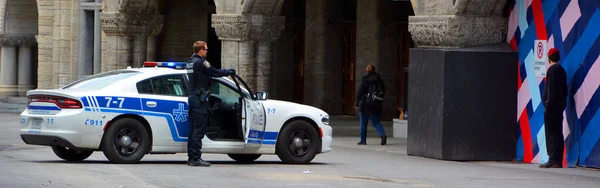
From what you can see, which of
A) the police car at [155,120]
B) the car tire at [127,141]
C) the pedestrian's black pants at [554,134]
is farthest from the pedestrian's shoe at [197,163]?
the pedestrian's black pants at [554,134]

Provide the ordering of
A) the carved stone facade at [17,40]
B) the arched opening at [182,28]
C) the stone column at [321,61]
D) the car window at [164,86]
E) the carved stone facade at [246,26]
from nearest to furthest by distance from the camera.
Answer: the car window at [164,86], the carved stone facade at [246,26], the stone column at [321,61], the arched opening at [182,28], the carved stone facade at [17,40]

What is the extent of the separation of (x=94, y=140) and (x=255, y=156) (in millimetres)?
2511

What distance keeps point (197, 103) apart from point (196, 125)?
0.25m

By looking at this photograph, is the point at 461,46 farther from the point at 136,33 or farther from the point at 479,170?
the point at 136,33

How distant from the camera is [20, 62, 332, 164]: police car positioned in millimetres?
17062

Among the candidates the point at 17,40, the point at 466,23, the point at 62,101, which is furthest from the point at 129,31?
the point at 62,101

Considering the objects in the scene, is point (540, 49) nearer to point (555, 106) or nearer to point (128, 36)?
point (555, 106)

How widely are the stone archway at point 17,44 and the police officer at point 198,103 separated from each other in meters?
22.5

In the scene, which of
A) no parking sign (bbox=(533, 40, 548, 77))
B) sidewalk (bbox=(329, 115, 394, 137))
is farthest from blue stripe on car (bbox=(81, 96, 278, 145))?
sidewalk (bbox=(329, 115, 394, 137))

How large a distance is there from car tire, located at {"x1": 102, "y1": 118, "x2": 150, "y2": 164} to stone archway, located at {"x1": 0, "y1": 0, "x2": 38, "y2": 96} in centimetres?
2259

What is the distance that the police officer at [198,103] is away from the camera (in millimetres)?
→ 17219

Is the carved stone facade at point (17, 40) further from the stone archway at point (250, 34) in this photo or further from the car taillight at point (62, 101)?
the car taillight at point (62, 101)

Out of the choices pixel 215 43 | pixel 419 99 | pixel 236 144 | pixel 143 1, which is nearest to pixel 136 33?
pixel 143 1

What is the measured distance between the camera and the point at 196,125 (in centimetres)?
Result: 1723
